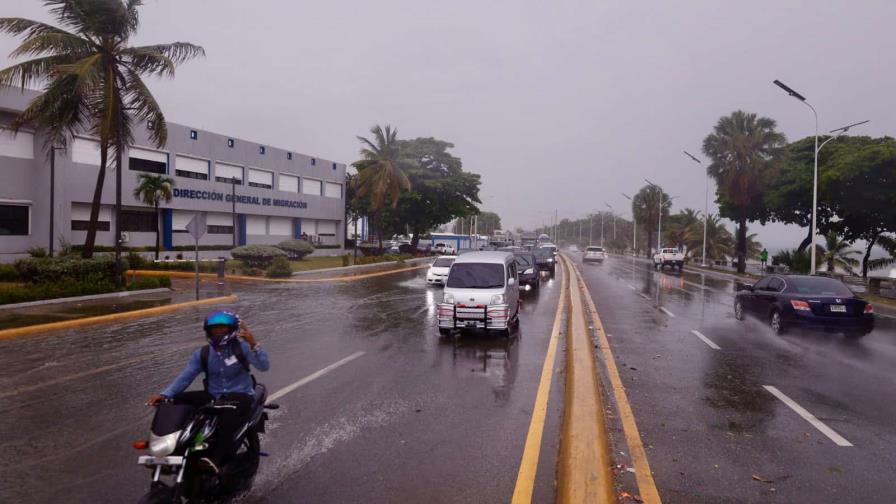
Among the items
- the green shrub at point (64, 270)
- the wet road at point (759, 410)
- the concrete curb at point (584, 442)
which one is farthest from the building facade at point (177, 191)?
the wet road at point (759, 410)

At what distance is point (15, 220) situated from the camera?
30219mm

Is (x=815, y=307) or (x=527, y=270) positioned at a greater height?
(x=527, y=270)

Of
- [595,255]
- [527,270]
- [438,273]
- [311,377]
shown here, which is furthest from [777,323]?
[595,255]

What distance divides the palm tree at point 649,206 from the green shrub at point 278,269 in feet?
186

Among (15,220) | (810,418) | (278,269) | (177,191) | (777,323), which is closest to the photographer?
(810,418)

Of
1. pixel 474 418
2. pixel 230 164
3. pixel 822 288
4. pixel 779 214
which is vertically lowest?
pixel 474 418

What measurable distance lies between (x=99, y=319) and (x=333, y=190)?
144ft

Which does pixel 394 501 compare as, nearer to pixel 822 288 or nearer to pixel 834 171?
pixel 822 288

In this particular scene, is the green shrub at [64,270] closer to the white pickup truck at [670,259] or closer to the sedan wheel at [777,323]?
the sedan wheel at [777,323]

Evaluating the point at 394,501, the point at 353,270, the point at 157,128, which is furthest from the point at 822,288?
the point at 353,270

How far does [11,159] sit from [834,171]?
45.3 m

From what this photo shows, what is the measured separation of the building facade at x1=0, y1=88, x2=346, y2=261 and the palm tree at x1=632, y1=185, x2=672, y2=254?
42.2m

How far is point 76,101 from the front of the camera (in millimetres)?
19109

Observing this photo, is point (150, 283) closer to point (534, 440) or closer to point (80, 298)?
point (80, 298)
